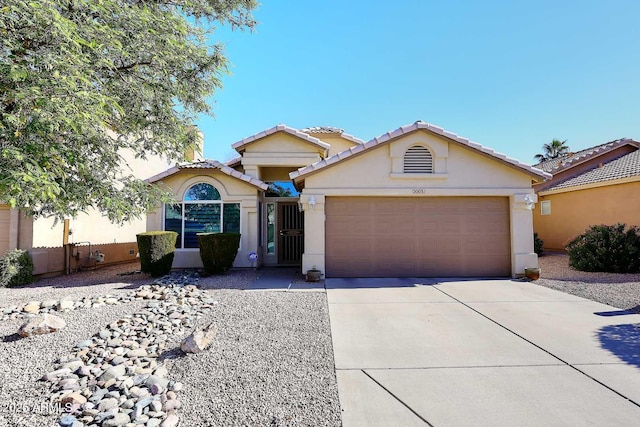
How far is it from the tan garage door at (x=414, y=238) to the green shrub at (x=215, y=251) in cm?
352

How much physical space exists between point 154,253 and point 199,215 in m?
2.44

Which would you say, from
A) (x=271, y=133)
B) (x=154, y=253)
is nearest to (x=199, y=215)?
(x=154, y=253)

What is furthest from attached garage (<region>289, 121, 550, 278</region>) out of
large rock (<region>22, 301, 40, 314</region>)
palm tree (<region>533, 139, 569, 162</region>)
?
palm tree (<region>533, 139, 569, 162</region>)

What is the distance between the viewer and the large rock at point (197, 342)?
4.65 meters

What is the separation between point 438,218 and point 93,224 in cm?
1404

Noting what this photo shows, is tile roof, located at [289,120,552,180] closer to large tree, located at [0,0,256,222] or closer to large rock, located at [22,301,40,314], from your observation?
large tree, located at [0,0,256,222]

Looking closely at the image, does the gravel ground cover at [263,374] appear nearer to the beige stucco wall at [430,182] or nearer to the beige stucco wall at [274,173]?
the beige stucco wall at [430,182]

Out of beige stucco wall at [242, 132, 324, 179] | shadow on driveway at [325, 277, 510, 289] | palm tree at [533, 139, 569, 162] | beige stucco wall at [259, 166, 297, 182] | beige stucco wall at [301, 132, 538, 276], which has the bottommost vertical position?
shadow on driveway at [325, 277, 510, 289]

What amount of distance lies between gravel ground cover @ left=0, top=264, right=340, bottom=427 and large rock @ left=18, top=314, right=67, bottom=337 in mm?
112

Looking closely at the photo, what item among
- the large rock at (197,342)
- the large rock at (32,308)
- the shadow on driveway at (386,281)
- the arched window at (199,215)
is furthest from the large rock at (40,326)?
the arched window at (199,215)

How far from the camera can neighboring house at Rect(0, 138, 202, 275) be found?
10.8m

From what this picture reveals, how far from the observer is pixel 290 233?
1373cm

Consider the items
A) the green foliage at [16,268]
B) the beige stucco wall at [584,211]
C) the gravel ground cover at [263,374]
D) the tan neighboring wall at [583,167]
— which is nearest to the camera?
the gravel ground cover at [263,374]

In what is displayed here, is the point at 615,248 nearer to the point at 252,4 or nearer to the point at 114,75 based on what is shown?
the point at 252,4
